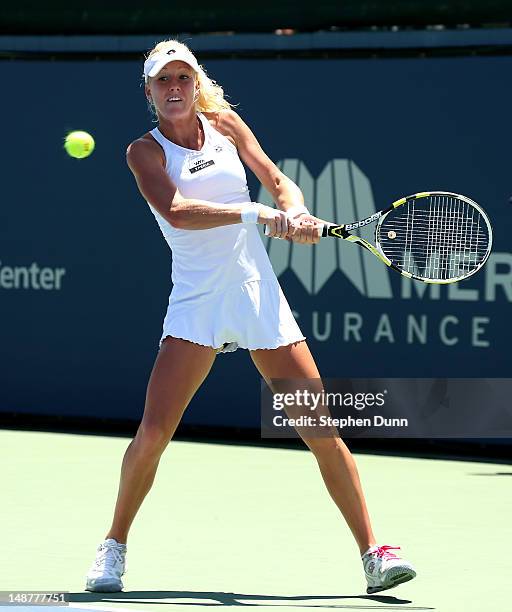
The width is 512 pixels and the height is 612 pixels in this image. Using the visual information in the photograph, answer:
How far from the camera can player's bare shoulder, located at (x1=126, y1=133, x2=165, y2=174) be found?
4.79 m

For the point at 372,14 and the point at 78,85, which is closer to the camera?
the point at 372,14

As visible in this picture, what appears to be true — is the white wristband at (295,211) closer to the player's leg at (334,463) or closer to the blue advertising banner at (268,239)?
the player's leg at (334,463)

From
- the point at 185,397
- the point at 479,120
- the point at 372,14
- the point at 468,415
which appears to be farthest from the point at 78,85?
the point at 185,397

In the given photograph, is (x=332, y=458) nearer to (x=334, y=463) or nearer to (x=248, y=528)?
(x=334, y=463)

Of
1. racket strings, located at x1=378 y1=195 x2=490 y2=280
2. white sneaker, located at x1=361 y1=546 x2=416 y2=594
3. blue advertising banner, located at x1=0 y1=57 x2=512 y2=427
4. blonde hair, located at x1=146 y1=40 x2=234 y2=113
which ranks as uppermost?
blue advertising banner, located at x1=0 y1=57 x2=512 y2=427

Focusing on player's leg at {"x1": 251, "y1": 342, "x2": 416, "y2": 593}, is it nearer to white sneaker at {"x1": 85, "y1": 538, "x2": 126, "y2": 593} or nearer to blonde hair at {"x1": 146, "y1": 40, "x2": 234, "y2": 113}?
white sneaker at {"x1": 85, "y1": 538, "x2": 126, "y2": 593}

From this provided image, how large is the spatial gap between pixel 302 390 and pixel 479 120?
344 cm

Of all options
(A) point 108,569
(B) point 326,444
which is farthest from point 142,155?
(A) point 108,569

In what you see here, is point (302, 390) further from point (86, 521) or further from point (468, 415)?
point (468, 415)

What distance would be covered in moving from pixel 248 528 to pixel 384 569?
1.35 m

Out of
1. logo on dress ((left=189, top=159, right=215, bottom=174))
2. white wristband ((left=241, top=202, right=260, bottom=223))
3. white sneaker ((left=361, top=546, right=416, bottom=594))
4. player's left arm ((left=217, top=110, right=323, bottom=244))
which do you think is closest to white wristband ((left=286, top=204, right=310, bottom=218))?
player's left arm ((left=217, top=110, right=323, bottom=244))

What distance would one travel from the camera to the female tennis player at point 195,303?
4.80 m

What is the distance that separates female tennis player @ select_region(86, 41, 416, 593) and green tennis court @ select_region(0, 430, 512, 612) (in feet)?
0.73

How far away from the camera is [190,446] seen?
27.2ft
